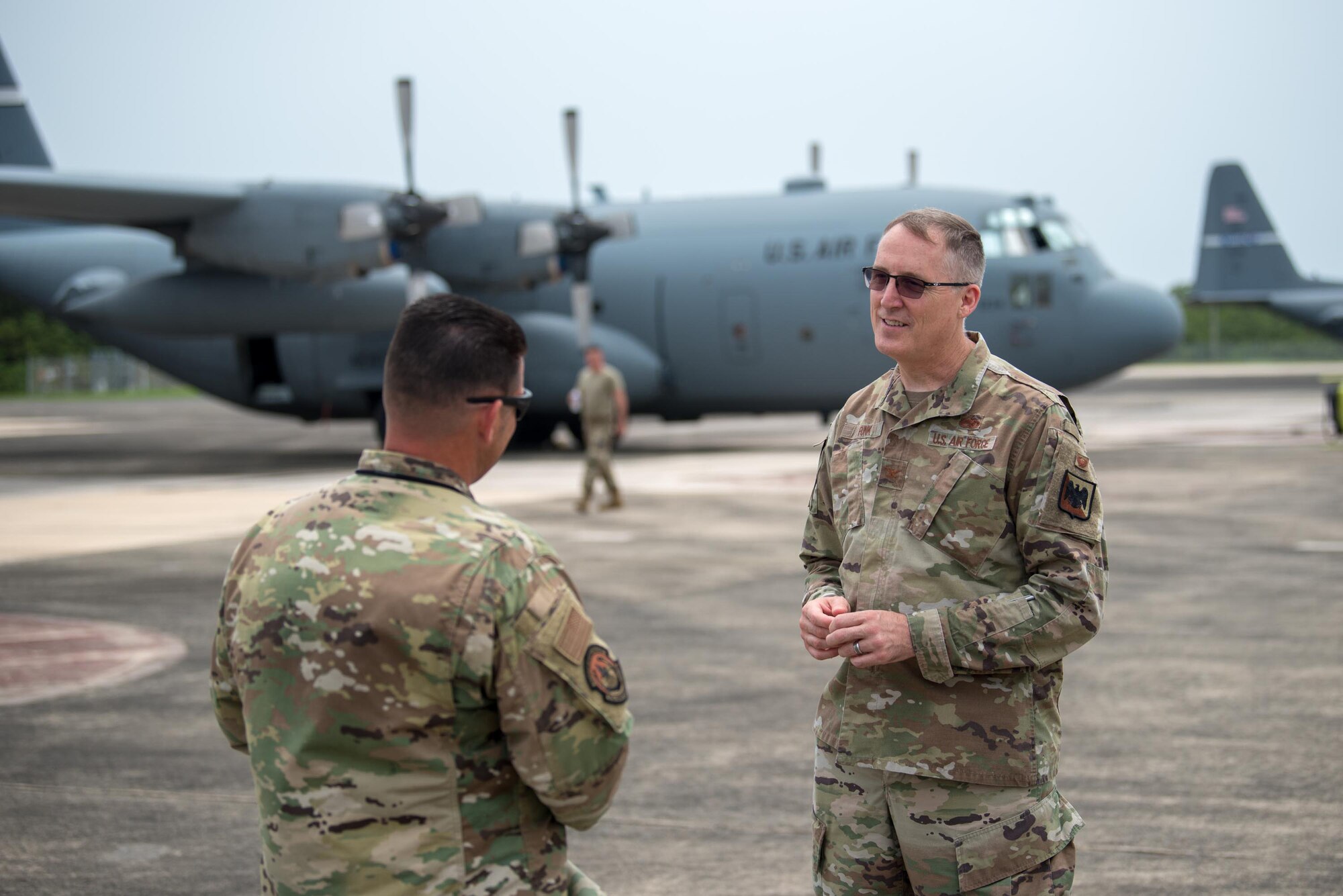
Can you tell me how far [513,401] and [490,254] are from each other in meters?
17.7

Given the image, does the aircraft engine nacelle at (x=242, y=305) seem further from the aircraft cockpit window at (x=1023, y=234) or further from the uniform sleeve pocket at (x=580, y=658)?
the uniform sleeve pocket at (x=580, y=658)

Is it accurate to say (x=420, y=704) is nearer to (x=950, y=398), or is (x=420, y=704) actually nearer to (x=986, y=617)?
(x=986, y=617)

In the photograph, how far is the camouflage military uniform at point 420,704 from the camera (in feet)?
6.64

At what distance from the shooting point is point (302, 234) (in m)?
17.7

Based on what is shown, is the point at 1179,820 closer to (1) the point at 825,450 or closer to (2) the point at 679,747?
(2) the point at 679,747

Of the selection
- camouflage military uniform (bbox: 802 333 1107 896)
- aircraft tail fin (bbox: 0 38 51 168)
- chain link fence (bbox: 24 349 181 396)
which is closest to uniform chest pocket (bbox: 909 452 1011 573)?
camouflage military uniform (bbox: 802 333 1107 896)

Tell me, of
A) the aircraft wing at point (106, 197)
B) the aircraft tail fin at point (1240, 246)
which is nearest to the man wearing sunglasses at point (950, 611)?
the aircraft wing at point (106, 197)

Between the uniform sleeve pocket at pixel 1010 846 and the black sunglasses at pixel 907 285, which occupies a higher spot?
the black sunglasses at pixel 907 285

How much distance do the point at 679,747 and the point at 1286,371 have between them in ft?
187

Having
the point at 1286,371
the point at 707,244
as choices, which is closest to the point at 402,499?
the point at 707,244

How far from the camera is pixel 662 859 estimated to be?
442cm

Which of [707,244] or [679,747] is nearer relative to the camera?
[679,747]

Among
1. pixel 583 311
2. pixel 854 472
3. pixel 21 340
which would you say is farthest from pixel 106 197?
pixel 21 340

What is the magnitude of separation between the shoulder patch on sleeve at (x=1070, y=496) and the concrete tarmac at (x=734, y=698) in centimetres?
197
